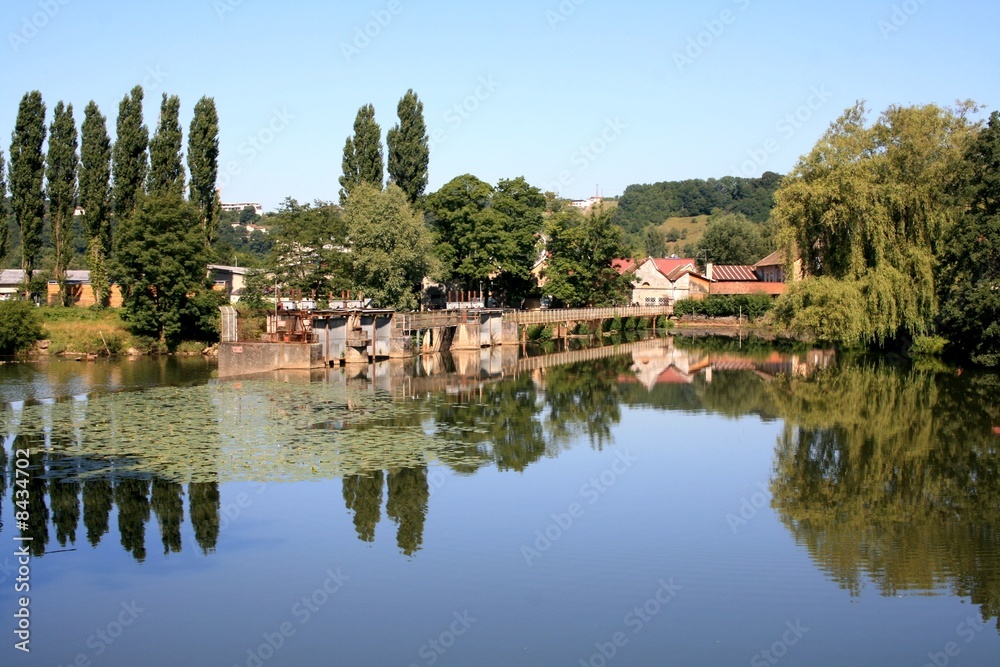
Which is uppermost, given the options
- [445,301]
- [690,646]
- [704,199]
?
[704,199]

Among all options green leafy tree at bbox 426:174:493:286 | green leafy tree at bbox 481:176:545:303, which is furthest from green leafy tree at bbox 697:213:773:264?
green leafy tree at bbox 426:174:493:286

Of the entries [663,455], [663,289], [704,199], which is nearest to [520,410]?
[663,455]

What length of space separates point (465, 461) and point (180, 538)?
7.56m

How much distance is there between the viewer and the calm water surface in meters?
12.1

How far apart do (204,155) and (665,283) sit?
1819 inches

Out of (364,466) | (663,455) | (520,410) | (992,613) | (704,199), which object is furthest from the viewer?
(704,199)

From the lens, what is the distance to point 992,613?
1288 cm

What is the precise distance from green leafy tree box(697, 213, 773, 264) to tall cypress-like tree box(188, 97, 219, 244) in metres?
61.1

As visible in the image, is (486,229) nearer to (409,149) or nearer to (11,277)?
(409,149)

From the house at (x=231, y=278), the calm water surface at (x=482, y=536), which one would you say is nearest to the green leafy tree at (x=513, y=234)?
the house at (x=231, y=278)

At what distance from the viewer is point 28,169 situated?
49000 millimetres

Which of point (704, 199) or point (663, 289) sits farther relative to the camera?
point (704, 199)

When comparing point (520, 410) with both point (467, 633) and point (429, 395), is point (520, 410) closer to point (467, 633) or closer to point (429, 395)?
point (429, 395)

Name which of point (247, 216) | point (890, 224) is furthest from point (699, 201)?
point (890, 224)
